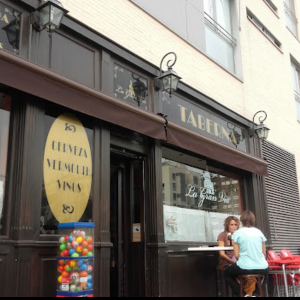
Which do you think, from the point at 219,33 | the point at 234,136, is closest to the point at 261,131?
the point at 234,136

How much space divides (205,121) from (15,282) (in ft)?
16.0

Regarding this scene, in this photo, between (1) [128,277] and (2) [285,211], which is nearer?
(1) [128,277]

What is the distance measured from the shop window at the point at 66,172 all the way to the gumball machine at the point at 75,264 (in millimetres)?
402

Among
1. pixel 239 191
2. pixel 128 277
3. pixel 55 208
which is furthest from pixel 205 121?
pixel 55 208

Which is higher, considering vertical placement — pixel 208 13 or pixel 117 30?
pixel 208 13

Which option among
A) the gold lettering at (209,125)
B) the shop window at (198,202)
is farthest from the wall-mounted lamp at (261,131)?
the gold lettering at (209,125)

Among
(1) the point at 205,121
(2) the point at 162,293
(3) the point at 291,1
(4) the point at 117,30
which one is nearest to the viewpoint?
(2) the point at 162,293

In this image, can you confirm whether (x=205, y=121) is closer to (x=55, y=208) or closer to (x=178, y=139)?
(x=178, y=139)

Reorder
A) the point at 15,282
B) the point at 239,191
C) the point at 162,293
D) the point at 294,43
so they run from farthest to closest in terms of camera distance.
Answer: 1. the point at 294,43
2. the point at 239,191
3. the point at 162,293
4. the point at 15,282

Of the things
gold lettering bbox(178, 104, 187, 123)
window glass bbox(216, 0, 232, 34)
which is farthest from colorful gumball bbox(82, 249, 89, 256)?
window glass bbox(216, 0, 232, 34)

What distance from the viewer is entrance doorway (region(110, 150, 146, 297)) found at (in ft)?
19.6

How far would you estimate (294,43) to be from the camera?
1321cm

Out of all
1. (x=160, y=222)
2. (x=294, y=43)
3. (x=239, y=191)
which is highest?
(x=294, y=43)

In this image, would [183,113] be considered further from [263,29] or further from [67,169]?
[263,29]
